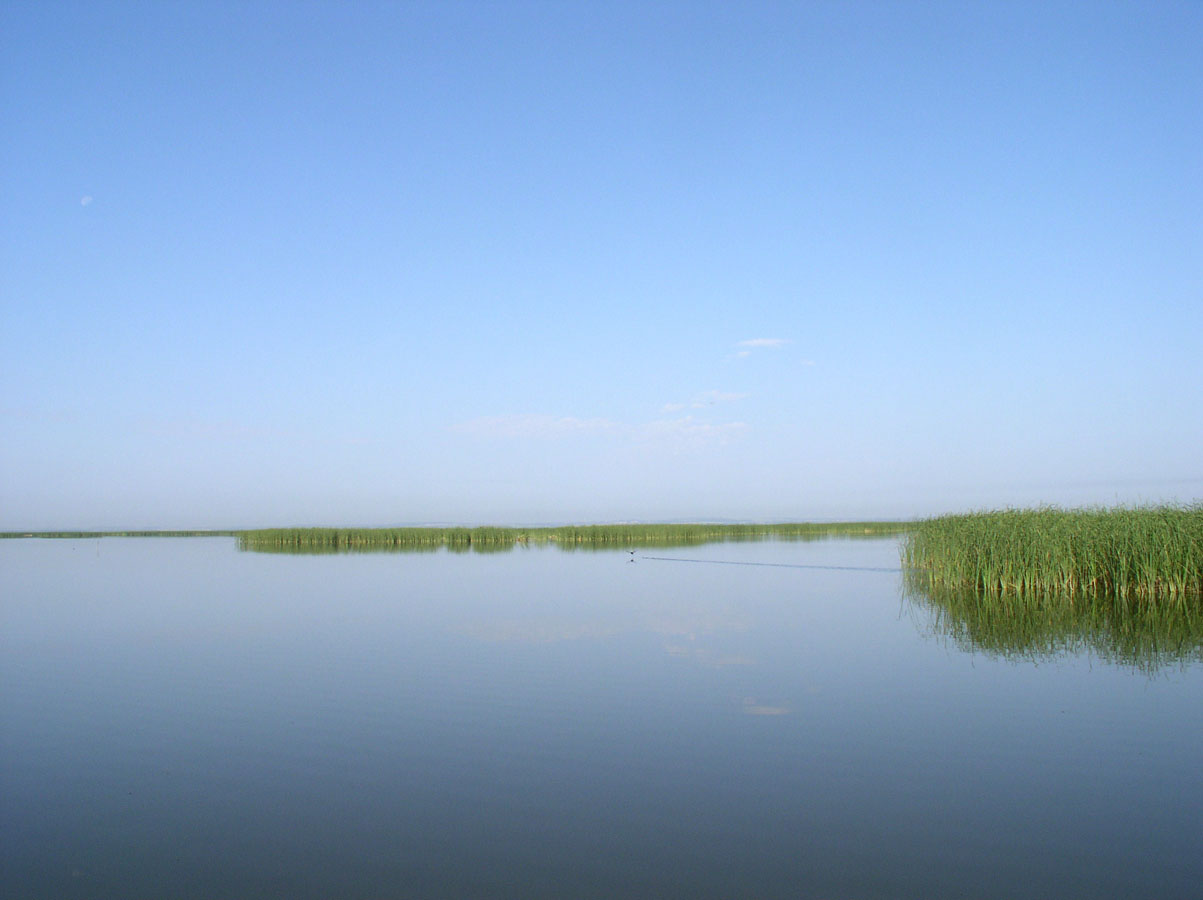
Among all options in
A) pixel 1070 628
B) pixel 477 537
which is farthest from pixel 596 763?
pixel 477 537

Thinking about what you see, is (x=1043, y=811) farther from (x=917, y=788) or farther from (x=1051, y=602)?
(x=1051, y=602)

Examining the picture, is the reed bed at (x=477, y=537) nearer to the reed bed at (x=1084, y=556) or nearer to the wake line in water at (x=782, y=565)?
the wake line in water at (x=782, y=565)

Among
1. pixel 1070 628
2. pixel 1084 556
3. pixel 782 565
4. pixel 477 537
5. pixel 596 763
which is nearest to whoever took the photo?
pixel 596 763

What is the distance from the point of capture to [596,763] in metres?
6.56

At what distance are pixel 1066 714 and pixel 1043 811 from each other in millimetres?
2915

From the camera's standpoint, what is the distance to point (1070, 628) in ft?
42.4

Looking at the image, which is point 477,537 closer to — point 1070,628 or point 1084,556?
point 1084,556

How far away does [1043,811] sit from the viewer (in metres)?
5.46

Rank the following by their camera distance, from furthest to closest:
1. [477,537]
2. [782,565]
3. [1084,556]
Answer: [477,537]
[782,565]
[1084,556]

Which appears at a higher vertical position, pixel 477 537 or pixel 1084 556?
pixel 1084 556

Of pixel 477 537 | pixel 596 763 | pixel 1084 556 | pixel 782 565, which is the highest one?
pixel 1084 556

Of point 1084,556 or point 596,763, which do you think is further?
point 1084,556

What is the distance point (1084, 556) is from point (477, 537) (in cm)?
3490

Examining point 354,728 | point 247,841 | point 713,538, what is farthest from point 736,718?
point 713,538
